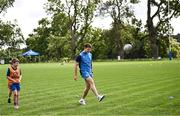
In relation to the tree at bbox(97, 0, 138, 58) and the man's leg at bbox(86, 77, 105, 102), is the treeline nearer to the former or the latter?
the tree at bbox(97, 0, 138, 58)

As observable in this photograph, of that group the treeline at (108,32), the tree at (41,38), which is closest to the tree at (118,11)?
the treeline at (108,32)

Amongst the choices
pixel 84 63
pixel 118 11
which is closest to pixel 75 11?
pixel 118 11

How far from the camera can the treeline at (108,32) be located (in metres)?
75.2

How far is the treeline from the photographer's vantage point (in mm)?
75250

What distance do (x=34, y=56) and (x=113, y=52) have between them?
19.0 m

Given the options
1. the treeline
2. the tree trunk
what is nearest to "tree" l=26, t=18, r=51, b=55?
the treeline

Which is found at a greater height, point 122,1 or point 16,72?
point 122,1

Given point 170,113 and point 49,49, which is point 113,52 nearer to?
point 49,49

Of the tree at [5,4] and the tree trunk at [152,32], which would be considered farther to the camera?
the tree at [5,4]

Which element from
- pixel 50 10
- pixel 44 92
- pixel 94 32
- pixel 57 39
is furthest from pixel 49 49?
pixel 44 92

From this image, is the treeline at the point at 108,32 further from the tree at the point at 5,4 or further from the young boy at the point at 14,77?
the young boy at the point at 14,77

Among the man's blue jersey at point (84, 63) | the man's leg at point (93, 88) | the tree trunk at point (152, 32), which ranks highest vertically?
the tree trunk at point (152, 32)

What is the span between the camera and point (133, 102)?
545 inches

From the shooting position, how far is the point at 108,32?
103812 mm
